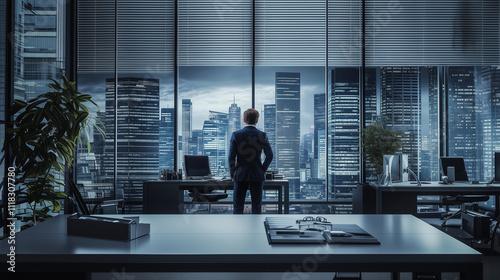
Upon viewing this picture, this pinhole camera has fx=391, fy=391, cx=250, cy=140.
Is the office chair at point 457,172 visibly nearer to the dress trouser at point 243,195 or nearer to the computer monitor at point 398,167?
the computer monitor at point 398,167

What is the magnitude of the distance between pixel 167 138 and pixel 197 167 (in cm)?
81

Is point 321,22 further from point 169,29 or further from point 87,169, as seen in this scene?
point 87,169

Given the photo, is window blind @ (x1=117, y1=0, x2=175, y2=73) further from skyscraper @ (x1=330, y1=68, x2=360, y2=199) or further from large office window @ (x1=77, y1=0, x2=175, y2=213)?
skyscraper @ (x1=330, y1=68, x2=360, y2=199)

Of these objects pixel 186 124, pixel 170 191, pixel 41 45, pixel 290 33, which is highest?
pixel 290 33

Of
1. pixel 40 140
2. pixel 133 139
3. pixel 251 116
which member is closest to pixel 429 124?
pixel 251 116

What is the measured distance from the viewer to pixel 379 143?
611 cm

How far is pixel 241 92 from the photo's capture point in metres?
6.82

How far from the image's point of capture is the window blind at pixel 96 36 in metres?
6.83

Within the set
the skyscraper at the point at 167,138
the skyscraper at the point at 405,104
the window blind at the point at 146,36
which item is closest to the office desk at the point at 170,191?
the skyscraper at the point at 167,138

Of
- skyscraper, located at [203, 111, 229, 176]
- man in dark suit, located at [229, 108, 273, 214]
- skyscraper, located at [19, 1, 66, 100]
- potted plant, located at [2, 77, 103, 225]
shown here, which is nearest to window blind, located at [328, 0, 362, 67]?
skyscraper, located at [203, 111, 229, 176]

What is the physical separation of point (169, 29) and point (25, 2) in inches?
96.8

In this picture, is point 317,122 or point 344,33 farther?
point 344,33

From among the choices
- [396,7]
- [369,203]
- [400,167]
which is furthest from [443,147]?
[396,7]

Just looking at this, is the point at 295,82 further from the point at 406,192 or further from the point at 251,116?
the point at 406,192
